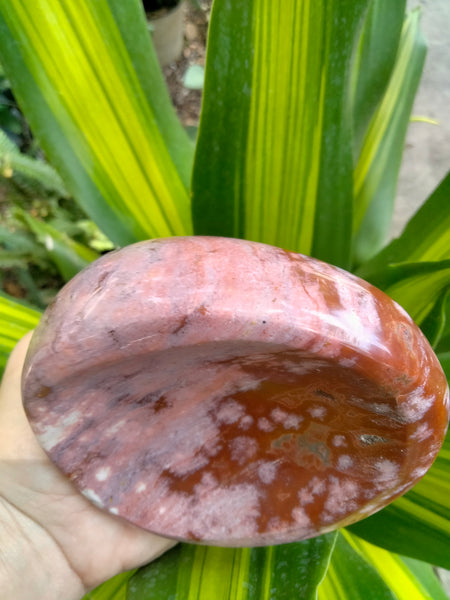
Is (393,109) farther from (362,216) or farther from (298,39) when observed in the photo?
(298,39)

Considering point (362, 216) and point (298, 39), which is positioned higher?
point (298, 39)

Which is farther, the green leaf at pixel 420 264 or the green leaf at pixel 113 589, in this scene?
the green leaf at pixel 113 589

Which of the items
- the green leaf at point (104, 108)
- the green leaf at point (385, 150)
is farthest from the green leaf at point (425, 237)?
the green leaf at point (104, 108)

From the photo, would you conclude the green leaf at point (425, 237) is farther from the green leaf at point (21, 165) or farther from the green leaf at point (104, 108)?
the green leaf at point (21, 165)

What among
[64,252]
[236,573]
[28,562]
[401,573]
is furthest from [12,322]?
[401,573]

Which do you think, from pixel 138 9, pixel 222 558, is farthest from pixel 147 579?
pixel 138 9

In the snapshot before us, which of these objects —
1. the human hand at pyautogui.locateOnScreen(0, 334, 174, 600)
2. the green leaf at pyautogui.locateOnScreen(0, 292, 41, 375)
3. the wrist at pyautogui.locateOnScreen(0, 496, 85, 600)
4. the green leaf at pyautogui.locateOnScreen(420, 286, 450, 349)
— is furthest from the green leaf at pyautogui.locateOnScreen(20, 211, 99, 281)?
the green leaf at pyautogui.locateOnScreen(420, 286, 450, 349)
